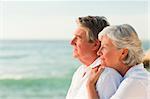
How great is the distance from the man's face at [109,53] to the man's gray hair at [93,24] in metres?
0.17

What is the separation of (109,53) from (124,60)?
78 millimetres

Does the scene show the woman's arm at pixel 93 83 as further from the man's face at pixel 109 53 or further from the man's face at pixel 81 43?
the man's face at pixel 81 43

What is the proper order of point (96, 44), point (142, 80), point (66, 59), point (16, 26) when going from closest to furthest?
point (142, 80)
point (96, 44)
point (66, 59)
point (16, 26)

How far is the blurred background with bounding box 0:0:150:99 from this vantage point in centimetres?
1431

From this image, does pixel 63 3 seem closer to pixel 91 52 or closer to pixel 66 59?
pixel 66 59

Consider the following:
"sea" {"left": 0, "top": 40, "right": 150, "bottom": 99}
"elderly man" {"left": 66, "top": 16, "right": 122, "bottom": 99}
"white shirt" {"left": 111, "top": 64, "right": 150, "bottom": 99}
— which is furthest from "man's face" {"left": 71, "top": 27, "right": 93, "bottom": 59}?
"sea" {"left": 0, "top": 40, "right": 150, "bottom": 99}

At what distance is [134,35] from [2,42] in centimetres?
1579

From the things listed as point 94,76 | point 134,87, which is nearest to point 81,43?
point 94,76

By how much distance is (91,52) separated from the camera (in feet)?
7.91

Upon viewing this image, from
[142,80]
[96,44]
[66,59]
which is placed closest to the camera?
[142,80]

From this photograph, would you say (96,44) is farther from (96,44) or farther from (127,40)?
(127,40)

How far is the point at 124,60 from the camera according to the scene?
2160 millimetres

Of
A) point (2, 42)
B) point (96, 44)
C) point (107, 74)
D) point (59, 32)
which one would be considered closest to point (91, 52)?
point (96, 44)

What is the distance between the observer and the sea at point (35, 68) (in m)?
12.7
